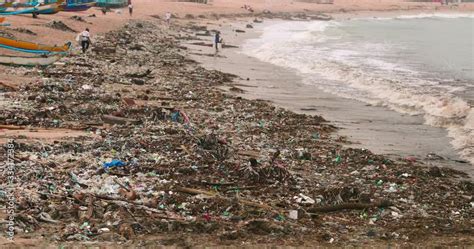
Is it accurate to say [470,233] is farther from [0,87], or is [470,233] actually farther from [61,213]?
[0,87]

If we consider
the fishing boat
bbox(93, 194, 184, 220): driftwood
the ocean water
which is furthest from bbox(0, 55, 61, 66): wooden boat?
the fishing boat

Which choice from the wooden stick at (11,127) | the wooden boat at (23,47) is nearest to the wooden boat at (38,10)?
the wooden boat at (23,47)

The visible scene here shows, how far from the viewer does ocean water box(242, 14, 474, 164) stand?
20109mm

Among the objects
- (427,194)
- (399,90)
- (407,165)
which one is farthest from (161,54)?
(427,194)

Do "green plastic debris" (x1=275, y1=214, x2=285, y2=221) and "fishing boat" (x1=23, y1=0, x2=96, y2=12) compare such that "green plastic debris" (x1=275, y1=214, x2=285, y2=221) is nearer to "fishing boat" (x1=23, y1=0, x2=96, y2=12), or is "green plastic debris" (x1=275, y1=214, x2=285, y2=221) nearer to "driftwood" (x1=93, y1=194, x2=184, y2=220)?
"driftwood" (x1=93, y1=194, x2=184, y2=220)

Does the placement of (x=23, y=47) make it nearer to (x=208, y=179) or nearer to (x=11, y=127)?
(x=11, y=127)

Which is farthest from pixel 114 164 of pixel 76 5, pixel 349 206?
pixel 76 5

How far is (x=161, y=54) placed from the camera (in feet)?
108

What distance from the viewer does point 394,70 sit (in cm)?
3172

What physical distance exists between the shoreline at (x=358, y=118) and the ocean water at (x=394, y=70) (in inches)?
22.3

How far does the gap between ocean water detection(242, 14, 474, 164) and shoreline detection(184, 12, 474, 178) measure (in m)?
0.57

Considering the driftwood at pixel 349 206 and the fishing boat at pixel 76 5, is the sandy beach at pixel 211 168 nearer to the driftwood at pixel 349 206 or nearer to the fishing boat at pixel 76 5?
the driftwood at pixel 349 206

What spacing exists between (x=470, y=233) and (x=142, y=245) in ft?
16.1

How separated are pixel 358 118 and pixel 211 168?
9067 millimetres
